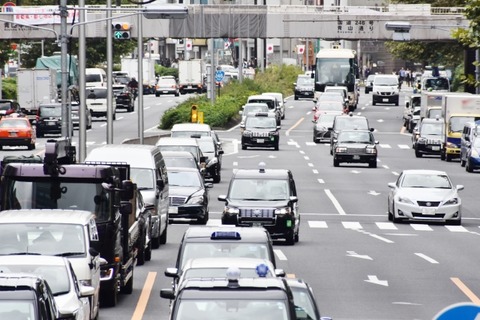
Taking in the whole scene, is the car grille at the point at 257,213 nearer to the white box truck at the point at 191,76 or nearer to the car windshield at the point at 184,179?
the car windshield at the point at 184,179

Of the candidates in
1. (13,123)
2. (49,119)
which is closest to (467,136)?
(13,123)

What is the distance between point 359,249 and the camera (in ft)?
108

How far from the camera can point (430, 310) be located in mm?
22516

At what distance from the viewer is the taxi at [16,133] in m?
68.4

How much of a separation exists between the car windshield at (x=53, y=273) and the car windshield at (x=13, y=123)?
52219 millimetres

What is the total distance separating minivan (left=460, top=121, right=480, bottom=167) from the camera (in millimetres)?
59694

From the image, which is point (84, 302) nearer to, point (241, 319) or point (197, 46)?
point (241, 319)

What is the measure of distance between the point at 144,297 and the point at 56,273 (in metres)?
6.19

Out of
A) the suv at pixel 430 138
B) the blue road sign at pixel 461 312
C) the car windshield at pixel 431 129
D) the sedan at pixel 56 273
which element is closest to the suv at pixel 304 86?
the suv at pixel 430 138

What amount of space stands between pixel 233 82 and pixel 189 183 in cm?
6759

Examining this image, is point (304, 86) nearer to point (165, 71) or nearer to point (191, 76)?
point (191, 76)

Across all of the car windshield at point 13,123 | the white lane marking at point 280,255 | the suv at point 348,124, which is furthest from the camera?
the car windshield at point 13,123

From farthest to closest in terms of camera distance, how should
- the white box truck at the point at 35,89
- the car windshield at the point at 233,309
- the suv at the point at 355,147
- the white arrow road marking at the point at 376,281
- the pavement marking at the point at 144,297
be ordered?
the white box truck at the point at 35,89 → the suv at the point at 355,147 → the white arrow road marking at the point at 376,281 → the pavement marking at the point at 144,297 → the car windshield at the point at 233,309

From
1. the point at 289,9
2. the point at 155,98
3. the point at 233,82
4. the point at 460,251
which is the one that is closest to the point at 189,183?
the point at 460,251
